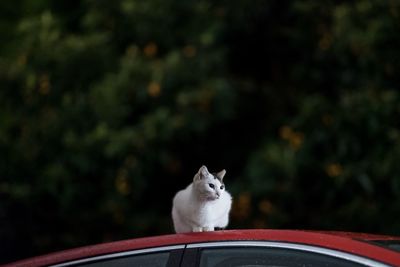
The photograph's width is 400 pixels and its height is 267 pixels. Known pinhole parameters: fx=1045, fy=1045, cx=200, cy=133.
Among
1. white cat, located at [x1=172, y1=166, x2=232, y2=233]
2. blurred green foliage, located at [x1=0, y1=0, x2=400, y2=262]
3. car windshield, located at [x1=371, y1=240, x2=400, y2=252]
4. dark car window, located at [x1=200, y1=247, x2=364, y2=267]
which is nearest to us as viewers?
dark car window, located at [x1=200, y1=247, x2=364, y2=267]

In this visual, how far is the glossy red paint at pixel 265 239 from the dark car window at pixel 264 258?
52mm

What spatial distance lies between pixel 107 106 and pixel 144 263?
5505mm

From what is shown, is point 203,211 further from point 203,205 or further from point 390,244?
point 390,244

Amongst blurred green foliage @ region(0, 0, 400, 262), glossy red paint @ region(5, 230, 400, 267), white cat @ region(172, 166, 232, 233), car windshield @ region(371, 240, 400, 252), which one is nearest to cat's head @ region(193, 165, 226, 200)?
white cat @ region(172, 166, 232, 233)

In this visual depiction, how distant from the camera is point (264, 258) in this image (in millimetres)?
4250

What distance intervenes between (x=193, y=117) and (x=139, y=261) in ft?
18.0

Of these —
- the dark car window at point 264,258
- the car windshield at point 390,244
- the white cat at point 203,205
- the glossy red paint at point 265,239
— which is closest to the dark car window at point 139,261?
the glossy red paint at point 265,239

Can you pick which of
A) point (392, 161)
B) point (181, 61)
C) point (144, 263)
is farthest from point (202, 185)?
point (181, 61)

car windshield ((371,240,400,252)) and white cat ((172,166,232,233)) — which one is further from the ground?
white cat ((172,166,232,233))

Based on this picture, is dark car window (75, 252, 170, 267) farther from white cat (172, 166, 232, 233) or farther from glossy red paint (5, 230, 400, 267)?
white cat (172, 166, 232, 233)

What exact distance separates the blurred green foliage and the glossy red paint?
4681 mm

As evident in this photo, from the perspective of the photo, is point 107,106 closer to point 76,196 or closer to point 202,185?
point 76,196

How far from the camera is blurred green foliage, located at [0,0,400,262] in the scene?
9.53m

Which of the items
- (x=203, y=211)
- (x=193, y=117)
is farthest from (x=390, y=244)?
(x=193, y=117)
